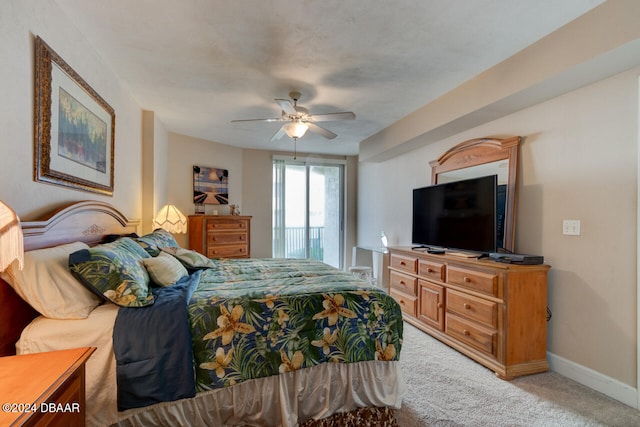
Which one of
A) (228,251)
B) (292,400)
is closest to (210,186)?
(228,251)

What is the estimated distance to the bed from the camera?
1.41 metres

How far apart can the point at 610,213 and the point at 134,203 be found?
4.33m

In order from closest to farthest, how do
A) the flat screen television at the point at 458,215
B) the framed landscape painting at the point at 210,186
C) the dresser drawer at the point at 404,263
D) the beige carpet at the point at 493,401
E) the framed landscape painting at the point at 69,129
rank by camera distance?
the framed landscape painting at the point at 69,129, the beige carpet at the point at 493,401, the flat screen television at the point at 458,215, the dresser drawer at the point at 404,263, the framed landscape painting at the point at 210,186

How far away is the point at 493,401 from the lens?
1972 mm

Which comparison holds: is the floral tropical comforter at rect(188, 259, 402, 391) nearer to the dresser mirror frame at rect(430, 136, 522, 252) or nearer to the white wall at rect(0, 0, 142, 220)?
the white wall at rect(0, 0, 142, 220)

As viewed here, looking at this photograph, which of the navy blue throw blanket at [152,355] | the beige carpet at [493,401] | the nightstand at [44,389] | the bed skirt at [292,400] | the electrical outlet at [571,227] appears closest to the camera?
the nightstand at [44,389]

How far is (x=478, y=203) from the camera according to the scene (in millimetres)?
2773

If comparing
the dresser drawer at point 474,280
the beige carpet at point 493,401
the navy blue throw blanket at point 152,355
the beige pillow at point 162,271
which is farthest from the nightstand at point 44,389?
the dresser drawer at point 474,280

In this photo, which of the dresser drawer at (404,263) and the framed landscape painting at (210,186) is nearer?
the dresser drawer at (404,263)

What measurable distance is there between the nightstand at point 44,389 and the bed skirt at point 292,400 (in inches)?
19.5

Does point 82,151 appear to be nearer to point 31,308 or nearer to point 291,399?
point 31,308

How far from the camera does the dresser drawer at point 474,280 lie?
2367 mm

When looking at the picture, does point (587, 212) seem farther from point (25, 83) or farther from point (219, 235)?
point (219, 235)

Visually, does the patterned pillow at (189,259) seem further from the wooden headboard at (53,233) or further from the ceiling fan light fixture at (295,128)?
the ceiling fan light fixture at (295,128)
